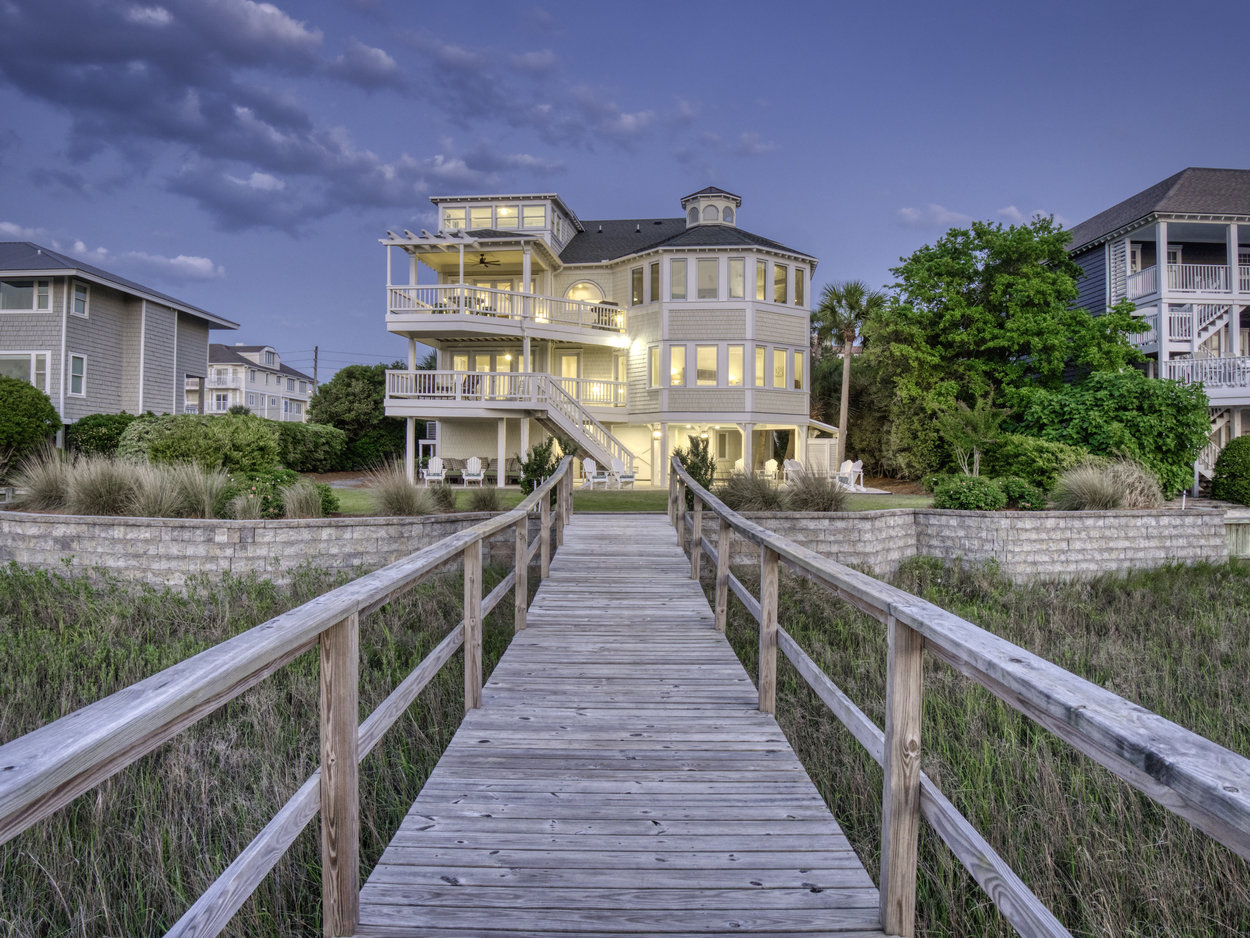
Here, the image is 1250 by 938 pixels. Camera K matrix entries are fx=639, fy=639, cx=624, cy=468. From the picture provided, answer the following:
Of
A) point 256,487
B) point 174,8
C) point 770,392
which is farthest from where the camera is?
point 174,8

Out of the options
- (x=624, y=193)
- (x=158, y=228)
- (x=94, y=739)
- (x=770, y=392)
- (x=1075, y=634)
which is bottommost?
(x=1075, y=634)

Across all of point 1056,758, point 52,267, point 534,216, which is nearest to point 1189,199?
point 534,216

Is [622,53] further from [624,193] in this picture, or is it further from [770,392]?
[624,193]

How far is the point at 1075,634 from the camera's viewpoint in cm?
890

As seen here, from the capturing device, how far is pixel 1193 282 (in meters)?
20.5

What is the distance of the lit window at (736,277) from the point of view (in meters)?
20.8

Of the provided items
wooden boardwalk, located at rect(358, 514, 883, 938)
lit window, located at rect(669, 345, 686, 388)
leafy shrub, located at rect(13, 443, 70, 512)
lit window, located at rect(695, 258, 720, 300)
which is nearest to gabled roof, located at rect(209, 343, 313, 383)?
lit window, located at rect(669, 345, 686, 388)

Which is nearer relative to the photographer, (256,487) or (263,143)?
(256,487)

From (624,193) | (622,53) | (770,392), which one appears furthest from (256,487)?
(624,193)

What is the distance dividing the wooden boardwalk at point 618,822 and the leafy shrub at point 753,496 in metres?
6.98

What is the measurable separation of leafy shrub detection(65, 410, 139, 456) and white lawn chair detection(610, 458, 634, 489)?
45.9 ft

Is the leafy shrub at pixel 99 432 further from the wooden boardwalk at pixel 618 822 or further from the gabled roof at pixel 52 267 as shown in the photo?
the wooden boardwalk at pixel 618 822

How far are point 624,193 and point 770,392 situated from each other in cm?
15160

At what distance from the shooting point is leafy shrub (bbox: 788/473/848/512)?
12.2 meters
